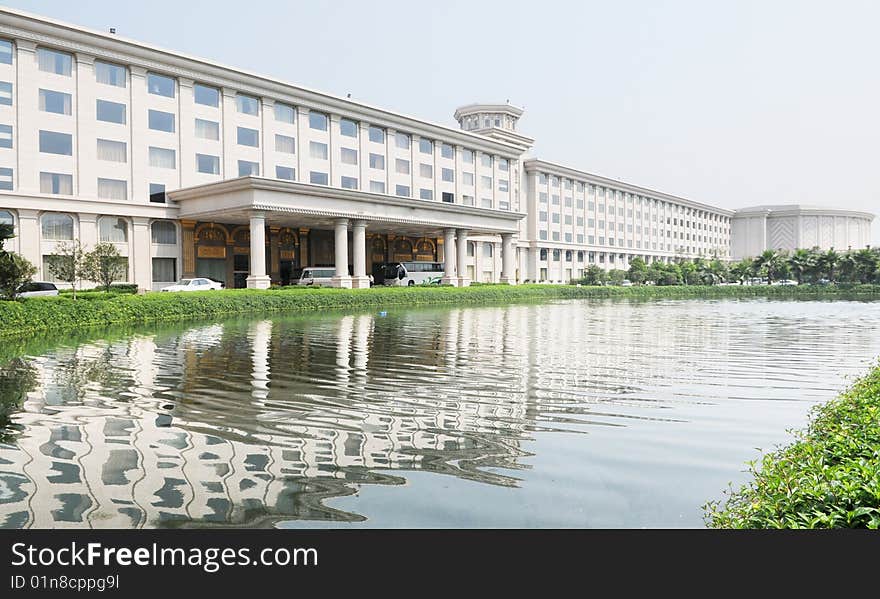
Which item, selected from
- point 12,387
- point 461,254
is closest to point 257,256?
point 461,254

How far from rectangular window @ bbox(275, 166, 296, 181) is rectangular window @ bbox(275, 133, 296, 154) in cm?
117

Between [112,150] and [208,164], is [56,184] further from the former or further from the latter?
[208,164]

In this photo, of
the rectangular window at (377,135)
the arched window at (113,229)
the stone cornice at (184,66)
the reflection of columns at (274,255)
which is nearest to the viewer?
the stone cornice at (184,66)

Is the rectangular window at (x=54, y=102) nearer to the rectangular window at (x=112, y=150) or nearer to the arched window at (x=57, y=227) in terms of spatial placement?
the rectangular window at (x=112, y=150)

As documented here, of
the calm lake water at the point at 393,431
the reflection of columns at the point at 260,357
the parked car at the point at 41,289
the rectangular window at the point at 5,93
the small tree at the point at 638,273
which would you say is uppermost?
the rectangular window at the point at 5,93

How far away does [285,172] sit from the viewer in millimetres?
46219

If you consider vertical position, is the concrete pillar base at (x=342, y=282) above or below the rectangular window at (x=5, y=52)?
below

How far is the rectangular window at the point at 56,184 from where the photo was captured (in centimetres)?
3494

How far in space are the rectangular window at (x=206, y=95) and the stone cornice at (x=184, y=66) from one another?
0.51 metres

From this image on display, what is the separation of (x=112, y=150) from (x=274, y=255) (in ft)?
42.4

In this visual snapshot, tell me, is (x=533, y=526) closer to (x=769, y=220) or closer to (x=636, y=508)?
(x=636, y=508)

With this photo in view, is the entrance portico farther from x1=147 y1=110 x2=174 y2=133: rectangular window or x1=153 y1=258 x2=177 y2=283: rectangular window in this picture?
x1=147 y1=110 x2=174 y2=133: rectangular window

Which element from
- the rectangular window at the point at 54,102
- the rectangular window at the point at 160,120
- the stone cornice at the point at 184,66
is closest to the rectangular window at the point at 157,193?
the rectangular window at the point at 160,120
